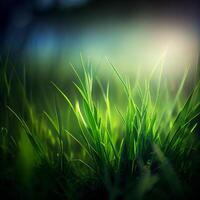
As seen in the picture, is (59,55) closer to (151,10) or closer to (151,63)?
(151,63)

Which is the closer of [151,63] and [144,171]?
[144,171]

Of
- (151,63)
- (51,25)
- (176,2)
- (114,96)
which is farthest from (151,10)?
(114,96)

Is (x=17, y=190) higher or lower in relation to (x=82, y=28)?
→ lower

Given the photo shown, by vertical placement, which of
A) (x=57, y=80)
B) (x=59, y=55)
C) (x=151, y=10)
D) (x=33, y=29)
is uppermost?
(x=151, y=10)

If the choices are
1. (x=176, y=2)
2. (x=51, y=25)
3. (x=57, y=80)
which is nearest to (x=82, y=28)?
(x=51, y=25)

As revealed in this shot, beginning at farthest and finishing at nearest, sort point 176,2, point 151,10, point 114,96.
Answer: point 151,10
point 176,2
point 114,96

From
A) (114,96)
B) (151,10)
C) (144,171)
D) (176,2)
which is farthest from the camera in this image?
(151,10)

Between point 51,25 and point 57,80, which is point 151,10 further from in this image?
point 57,80
